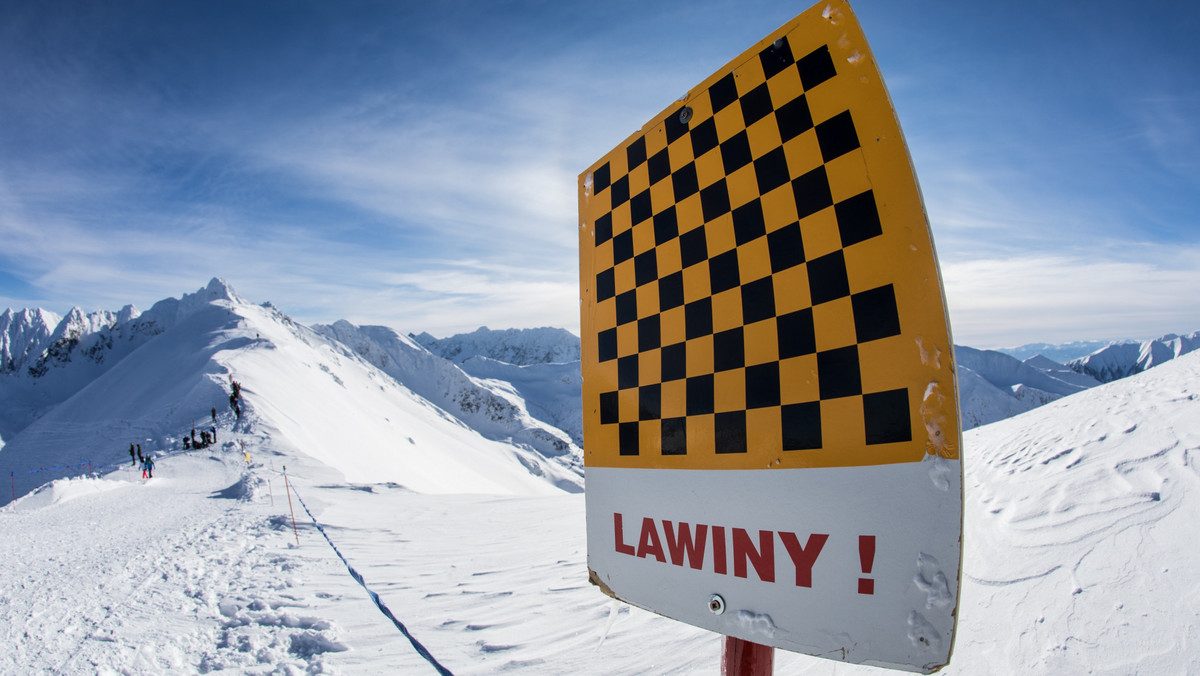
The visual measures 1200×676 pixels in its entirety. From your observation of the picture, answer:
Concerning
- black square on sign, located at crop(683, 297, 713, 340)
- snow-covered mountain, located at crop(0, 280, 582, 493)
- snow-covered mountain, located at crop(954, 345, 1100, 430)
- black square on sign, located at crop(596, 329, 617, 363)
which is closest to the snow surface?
black square on sign, located at crop(596, 329, 617, 363)

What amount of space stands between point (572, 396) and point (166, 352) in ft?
299

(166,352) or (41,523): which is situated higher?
(166,352)

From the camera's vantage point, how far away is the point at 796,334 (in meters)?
1.11

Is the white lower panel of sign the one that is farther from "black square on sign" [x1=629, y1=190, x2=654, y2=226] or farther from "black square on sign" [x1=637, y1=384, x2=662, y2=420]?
"black square on sign" [x1=629, y1=190, x2=654, y2=226]

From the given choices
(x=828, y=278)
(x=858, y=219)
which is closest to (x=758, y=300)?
(x=828, y=278)

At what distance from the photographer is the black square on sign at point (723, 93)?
4.36ft

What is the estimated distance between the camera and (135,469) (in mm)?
13250

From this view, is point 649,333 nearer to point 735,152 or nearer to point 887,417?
point 735,152

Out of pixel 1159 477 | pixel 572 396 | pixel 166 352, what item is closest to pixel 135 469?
pixel 1159 477

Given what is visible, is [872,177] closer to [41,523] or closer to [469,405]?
[41,523]

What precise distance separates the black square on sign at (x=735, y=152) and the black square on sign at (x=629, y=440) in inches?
29.8

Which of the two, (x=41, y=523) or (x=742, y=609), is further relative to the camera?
(x=41, y=523)

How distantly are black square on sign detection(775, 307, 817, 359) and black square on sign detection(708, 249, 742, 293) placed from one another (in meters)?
0.18

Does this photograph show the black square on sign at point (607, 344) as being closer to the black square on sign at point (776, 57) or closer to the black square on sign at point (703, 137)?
the black square on sign at point (703, 137)
